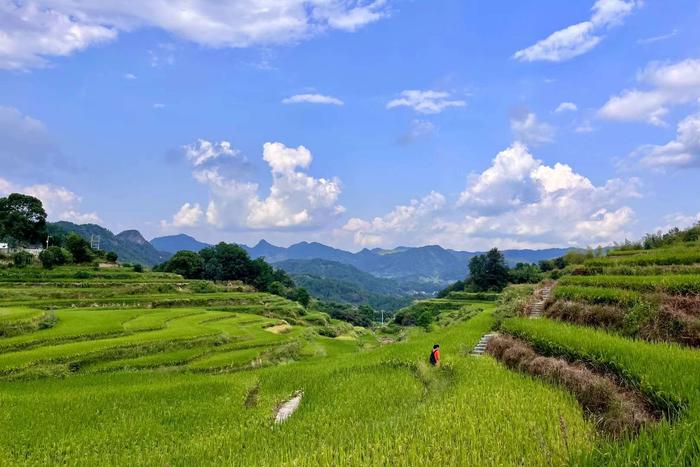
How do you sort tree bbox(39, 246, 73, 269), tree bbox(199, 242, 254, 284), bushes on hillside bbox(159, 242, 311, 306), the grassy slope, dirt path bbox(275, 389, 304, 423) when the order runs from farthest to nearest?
tree bbox(199, 242, 254, 284), bushes on hillside bbox(159, 242, 311, 306), tree bbox(39, 246, 73, 269), dirt path bbox(275, 389, 304, 423), the grassy slope

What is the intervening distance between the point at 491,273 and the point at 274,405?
69.6 m

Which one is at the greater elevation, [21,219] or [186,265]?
[21,219]

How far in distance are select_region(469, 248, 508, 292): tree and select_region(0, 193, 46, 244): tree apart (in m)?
73.3

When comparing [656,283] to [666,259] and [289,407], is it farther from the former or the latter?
[289,407]

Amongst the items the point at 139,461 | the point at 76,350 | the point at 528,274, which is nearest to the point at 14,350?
the point at 76,350

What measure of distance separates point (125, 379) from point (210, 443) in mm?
10409

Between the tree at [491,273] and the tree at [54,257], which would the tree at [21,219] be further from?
the tree at [491,273]

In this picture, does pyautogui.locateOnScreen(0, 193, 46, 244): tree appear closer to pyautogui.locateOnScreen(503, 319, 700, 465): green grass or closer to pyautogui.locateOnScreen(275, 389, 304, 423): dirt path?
pyautogui.locateOnScreen(275, 389, 304, 423): dirt path

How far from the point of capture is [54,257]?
56.8 metres

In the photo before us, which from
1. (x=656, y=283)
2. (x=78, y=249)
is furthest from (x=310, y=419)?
(x=78, y=249)

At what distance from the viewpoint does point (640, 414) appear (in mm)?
8531

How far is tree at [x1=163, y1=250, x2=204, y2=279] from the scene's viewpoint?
87375mm

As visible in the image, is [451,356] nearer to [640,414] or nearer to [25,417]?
[640,414]

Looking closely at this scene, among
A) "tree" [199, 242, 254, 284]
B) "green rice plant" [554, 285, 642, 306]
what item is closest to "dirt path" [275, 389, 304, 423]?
"green rice plant" [554, 285, 642, 306]
